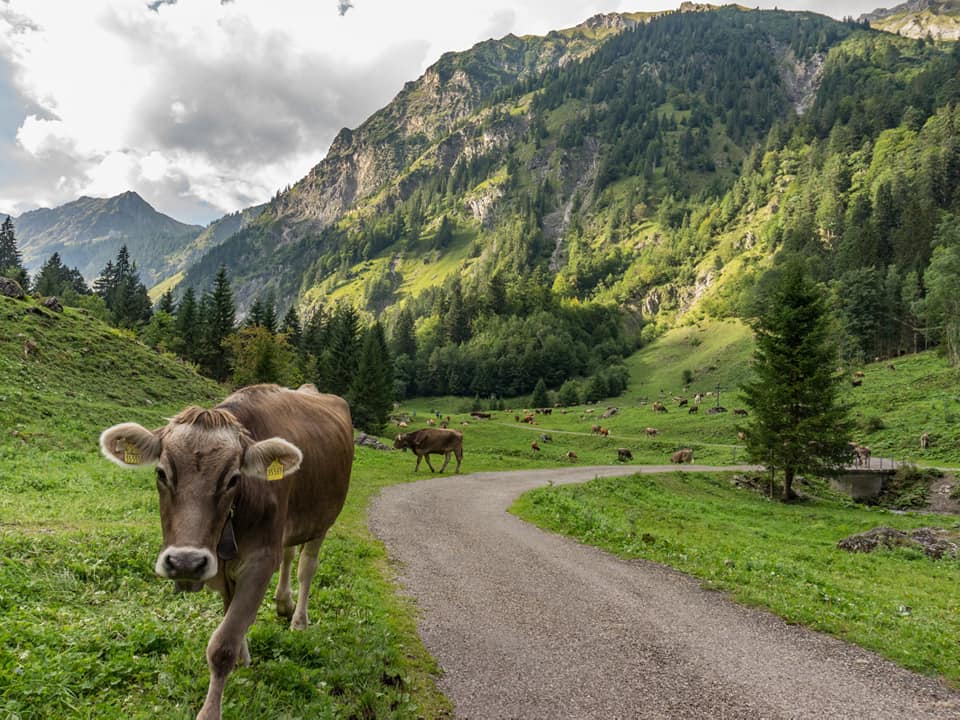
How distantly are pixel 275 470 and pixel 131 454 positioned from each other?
48.7 inches

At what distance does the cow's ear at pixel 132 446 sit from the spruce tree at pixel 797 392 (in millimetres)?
34691

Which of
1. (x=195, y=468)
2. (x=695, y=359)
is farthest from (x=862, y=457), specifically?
(x=695, y=359)

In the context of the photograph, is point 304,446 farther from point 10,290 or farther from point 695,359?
point 695,359

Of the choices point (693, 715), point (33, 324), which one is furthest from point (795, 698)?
point (33, 324)

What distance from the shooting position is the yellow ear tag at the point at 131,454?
171 inches

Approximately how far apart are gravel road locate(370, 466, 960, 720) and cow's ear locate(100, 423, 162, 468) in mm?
4492

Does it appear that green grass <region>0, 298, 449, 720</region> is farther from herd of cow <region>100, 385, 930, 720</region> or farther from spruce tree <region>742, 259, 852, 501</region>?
spruce tree <region>742, 259, 852, 501</region>

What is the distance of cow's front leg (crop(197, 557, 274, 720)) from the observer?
169 inches

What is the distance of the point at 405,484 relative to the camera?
26438 mm

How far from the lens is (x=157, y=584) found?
773 centimetres

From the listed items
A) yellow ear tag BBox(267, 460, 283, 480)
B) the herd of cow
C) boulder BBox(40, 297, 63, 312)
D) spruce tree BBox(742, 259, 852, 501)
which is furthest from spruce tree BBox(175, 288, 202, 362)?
yellow ear tag BBox(267, 460, 283, 480)

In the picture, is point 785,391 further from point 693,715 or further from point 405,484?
point 693,715

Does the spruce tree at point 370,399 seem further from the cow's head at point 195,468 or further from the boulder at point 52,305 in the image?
the cow's head at point 195,468

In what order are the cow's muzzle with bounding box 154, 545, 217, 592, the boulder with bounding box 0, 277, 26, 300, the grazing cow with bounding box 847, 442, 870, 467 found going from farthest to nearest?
1. the boulder with bounding box 0, 277, 26, 300
2. the grazing cow with bounding box 847, 442, 870, 467
3. the cow's muzzle with bounding box 154, 545, 217, 592
